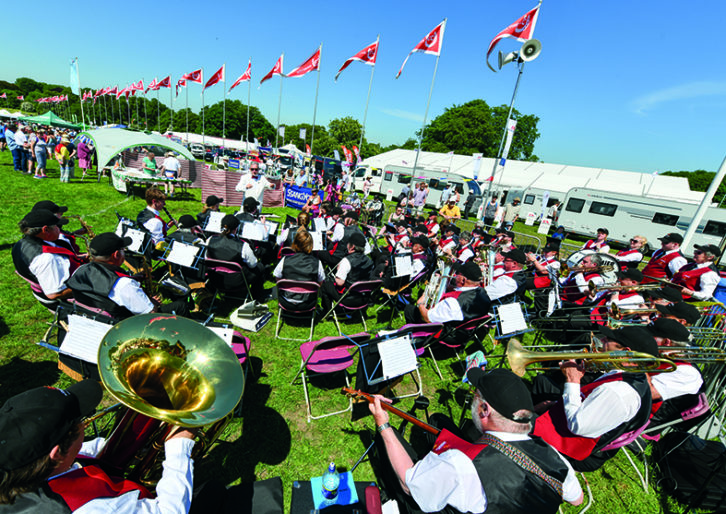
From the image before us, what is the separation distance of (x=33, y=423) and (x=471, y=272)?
13.2 ft

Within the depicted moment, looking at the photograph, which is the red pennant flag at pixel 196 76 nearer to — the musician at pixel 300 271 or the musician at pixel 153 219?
the musician at pixel 153 219

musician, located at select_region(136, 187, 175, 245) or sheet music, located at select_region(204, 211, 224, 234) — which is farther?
sheet music, located at select_region(204, 211, 224, 234)

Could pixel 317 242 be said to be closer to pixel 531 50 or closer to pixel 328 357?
pixel 328 357

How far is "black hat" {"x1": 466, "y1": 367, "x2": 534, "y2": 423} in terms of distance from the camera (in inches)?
67.6

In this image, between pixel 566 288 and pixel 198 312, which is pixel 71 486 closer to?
pixel 198 312

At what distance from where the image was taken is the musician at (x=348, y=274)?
4920 mm

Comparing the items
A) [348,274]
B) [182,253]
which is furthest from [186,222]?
[348,274]

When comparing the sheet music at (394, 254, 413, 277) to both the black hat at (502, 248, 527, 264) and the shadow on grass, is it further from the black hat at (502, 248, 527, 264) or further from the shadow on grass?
the shadow on grass

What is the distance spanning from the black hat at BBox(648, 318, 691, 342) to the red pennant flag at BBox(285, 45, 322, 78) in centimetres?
1584

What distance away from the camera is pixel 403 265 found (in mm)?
5332

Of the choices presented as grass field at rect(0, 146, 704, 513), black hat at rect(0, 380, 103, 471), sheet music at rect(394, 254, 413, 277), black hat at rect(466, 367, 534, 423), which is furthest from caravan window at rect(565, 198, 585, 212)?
black hat at rect(0, 380, 103, 471)

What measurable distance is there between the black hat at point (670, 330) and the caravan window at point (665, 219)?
18588 millimetres

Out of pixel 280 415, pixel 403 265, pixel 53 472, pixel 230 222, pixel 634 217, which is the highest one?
pixel 634 217

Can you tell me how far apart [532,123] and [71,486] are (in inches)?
2474
